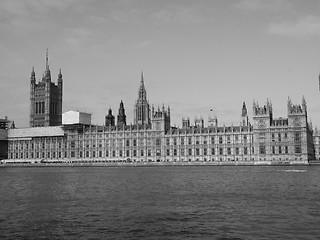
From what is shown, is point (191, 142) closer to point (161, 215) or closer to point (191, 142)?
point (191, 142)

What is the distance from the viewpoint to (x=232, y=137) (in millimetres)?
162875

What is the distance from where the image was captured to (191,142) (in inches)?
6693

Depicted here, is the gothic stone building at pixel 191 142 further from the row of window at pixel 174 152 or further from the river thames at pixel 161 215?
the river thames at pixel 161 215

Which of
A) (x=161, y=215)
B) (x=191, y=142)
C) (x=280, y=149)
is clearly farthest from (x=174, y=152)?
(x=161, y=215)

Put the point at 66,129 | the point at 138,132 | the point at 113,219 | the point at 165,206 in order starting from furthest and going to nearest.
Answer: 1. the point at 66,129
2. the point at 138,132
3. the point at 165,206
4. the point at 113,219

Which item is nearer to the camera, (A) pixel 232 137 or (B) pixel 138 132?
(A) pixel 232 137

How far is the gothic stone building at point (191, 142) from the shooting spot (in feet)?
511

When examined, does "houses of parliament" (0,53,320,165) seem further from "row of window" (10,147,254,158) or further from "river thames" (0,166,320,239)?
"river thames" (0,166,320,239)

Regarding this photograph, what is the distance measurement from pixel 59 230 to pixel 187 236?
846 centimetres

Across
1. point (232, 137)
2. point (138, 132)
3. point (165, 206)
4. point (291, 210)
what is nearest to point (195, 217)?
point (165, 206)

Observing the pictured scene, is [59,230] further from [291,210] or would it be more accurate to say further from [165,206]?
[291,210]

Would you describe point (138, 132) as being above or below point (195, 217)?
above

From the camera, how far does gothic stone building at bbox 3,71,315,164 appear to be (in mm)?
155875

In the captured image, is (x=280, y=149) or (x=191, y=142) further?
(x=191, y=142)
